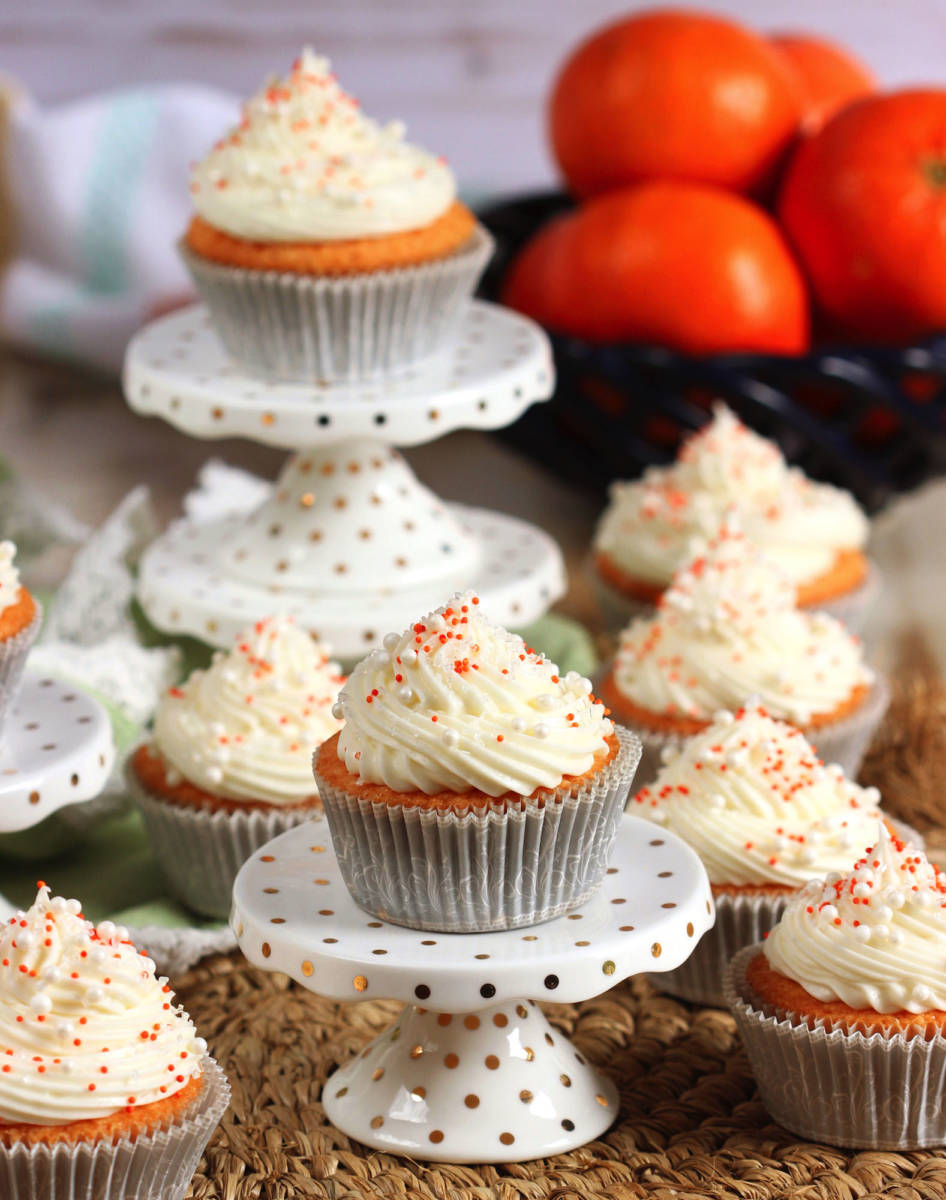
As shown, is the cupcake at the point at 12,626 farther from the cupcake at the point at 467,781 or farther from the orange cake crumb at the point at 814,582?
the orange cake crumb at the point at 814,582

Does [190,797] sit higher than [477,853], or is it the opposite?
[477,853]

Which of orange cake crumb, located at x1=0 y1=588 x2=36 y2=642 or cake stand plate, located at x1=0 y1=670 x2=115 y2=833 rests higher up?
orange cake crumb, located at x1=0 y1=588 x2=36 y2=642

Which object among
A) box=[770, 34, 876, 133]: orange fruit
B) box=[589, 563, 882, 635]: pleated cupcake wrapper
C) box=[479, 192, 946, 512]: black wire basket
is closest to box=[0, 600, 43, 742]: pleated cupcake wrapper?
box=[589, 563, 882, 635]: pleated cupcake wrapper

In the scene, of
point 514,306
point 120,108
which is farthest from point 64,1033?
point 120,108

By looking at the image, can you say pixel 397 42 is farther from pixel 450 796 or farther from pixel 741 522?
pixel 450 796

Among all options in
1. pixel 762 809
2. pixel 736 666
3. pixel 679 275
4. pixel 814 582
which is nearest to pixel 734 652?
pixel 736 666

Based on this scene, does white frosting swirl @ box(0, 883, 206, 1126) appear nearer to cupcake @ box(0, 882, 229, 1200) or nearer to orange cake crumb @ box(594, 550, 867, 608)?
cupcake @ box(0, 882, 229, 1200)
